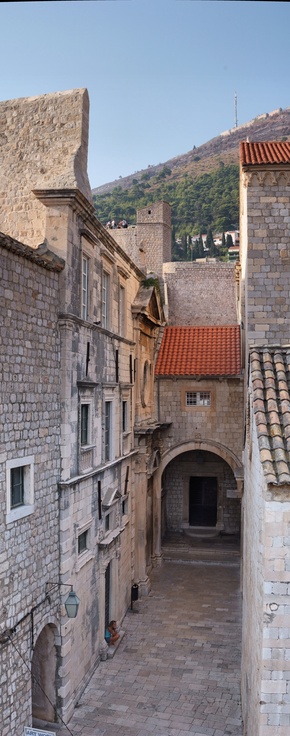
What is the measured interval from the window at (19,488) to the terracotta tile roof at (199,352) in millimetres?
11747

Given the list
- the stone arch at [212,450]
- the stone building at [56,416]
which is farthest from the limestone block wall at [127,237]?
the stone building at [56,416]

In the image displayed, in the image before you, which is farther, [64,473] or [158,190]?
[158,190]

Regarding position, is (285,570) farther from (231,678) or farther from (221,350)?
(221,350)

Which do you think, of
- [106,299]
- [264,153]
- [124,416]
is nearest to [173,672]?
[124,416]

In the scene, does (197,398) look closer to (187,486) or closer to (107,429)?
(187,486)

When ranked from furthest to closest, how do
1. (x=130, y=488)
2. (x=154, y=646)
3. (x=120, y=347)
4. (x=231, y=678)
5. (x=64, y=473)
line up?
(x=130, y=488), (x=120, y=347), (x=154, y=646), (x=231, y=678), (x=64, y=473)

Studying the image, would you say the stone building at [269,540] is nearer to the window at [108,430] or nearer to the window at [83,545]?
the window at [83,545]

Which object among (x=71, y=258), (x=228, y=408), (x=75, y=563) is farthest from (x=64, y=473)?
(x=228, y=408)

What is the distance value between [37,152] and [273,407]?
765 centimetres

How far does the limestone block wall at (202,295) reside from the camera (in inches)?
1442

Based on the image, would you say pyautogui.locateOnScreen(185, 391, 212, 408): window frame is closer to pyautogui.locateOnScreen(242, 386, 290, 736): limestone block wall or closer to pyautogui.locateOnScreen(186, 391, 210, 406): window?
pyautogui.locateOnScreen(186, 391, 210, 406): window

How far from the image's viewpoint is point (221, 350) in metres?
21.1

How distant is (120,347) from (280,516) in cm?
970

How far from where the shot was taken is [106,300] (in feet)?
47.3
